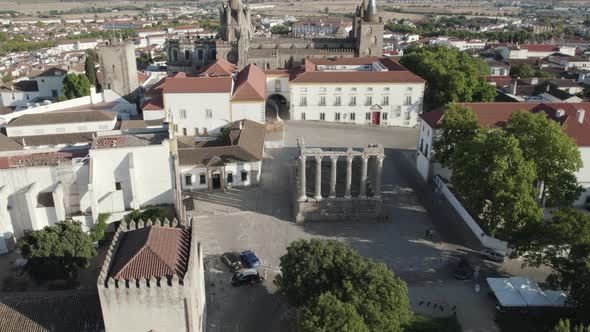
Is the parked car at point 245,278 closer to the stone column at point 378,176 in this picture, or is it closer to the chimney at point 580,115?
the stone column at point 378,176

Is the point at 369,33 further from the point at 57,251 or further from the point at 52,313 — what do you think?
the point at 52,313

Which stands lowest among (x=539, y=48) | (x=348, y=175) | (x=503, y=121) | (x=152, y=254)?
(x=348, y=175)

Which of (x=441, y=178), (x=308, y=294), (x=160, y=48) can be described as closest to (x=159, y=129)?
(x=308, y=294)

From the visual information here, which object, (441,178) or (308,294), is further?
(441,178)

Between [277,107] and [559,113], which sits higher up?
[559,113]

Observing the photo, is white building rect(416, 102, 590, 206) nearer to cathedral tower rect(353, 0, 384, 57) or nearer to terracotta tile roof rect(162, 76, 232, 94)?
terracotta tile roof rect(162, 76, 232, 94)

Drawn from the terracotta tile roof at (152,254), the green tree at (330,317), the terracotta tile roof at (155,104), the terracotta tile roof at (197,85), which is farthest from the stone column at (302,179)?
the terracotta tile roof at (155,104)

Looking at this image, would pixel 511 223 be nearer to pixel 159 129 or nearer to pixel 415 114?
pixel 159 129

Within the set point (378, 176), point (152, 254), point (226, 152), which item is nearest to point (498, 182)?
point (378, 176)
